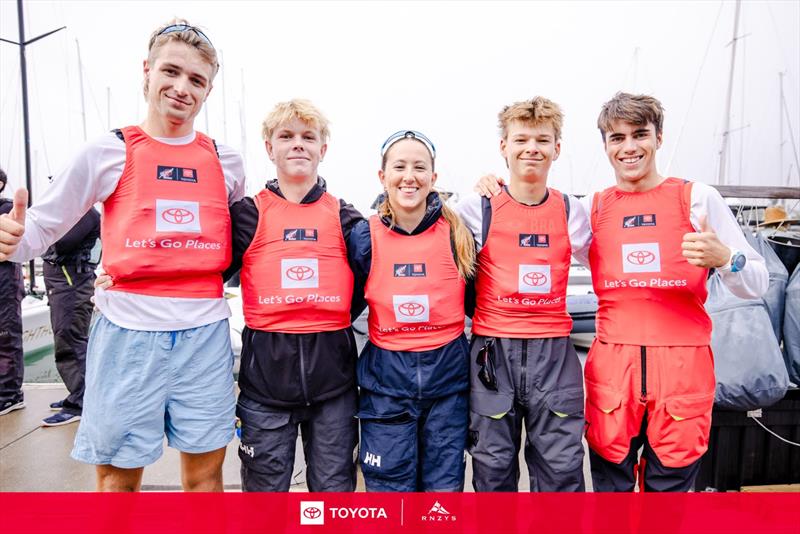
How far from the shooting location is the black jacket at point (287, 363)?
1.95m

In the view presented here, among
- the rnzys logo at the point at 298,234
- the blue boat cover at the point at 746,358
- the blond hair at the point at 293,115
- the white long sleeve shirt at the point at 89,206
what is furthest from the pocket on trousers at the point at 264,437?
the blue boat cover at the point at 746,358

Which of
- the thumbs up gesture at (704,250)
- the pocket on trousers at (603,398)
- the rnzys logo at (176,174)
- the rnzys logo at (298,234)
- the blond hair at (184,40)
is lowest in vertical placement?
the pocket on trousers at (603,398)

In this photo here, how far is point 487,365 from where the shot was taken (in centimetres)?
201

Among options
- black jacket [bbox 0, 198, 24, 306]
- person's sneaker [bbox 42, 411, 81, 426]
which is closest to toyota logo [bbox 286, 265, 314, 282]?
person's sneaker [bbox 42, 411, 81, 426]

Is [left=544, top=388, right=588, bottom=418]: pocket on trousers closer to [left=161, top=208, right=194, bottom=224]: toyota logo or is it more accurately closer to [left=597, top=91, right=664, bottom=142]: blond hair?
[left=597, top=91, right=664, bottom=142]: blond hair

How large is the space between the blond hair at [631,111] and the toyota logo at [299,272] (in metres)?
1.51

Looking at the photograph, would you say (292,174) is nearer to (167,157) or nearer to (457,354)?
(167,157)

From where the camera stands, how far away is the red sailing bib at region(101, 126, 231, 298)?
5.78ft

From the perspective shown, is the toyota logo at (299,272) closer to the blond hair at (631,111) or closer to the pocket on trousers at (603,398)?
the pocket on trousers at (603,398)

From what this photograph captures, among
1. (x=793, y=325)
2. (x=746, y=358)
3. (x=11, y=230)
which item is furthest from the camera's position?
(x=793, y=325)

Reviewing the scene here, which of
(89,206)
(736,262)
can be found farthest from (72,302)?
(736,262)

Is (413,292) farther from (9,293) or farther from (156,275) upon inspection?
(9,293)

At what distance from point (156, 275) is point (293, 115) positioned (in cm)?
89

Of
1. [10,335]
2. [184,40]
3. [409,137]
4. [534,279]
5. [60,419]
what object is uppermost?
[184,40]
